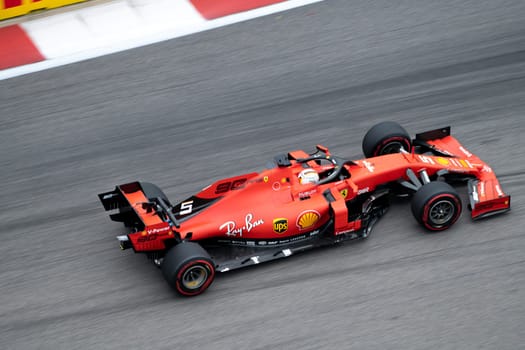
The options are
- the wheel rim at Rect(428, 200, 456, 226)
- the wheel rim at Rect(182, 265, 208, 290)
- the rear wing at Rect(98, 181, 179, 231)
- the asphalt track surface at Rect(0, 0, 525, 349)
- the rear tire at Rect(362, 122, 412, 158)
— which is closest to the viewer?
the asphalt track surface at Rect(0, 0, 525, 349)

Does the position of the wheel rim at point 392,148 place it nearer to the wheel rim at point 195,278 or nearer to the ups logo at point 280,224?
the ups logo at point 280,224

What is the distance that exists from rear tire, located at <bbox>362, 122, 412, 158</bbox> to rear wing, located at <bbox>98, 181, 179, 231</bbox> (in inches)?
99.3

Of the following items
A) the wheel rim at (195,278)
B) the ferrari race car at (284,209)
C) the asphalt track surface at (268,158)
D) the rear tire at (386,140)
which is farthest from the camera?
the rear tire at (386,140)

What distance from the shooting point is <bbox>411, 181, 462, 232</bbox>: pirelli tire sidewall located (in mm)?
7461

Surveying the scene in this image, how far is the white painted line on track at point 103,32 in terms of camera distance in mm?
11930

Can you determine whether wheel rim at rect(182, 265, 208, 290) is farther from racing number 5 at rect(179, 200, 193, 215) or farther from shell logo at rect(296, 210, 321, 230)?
shell logo at rect(296, 210, 321, 230)

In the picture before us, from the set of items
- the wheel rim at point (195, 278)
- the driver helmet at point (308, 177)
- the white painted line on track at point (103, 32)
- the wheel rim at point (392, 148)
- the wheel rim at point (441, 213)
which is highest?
the white painted line on track at point (103, 32)

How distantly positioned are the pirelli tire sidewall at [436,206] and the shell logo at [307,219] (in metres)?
1.07

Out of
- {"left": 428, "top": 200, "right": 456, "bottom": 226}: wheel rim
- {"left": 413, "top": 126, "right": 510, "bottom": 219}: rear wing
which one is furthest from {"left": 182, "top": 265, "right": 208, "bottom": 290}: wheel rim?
{"left": 413, "top": 126, "right": 510, "bottom": 219}: rear wing

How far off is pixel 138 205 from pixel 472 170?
12.5 ft

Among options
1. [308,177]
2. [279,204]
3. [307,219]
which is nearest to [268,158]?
[308,177]

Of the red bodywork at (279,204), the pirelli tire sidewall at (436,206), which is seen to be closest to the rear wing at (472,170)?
the red bodywork at (279,204)

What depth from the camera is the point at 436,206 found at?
7.60 m

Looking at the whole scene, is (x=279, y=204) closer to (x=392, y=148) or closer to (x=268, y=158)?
(x=392, y=148)
